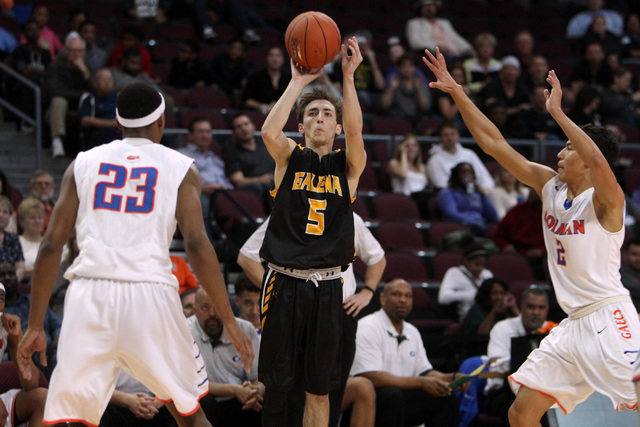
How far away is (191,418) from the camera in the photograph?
14.6 ft

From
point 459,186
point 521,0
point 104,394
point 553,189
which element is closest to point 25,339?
point 104,394

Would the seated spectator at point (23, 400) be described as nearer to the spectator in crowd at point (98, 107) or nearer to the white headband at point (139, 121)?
the white headband at point (139, 121)

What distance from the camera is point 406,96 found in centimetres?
1304

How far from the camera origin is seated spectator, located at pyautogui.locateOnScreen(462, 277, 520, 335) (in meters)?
8.43

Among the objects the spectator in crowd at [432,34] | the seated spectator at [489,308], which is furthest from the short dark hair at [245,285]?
the spectator in crowd at [432,34]

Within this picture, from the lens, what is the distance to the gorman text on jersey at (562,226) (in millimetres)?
5133

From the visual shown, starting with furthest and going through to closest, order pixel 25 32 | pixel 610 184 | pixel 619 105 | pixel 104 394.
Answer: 1. pixel 619 105
2. pixel 25 32
3. pixel 610 184
4. pixel 104 394

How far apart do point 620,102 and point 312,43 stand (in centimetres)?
966

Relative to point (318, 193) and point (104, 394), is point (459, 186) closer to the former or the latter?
point (318, 193)

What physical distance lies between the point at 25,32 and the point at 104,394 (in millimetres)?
8717

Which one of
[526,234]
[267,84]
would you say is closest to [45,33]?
[267,84]

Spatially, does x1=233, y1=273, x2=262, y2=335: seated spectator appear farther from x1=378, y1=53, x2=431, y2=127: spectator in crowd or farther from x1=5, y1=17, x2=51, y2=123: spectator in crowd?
x1=378, y1=53, x2=431, y2=127: spectator in crowd

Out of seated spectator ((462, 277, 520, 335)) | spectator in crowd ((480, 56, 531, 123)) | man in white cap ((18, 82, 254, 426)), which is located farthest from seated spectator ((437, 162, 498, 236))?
man in white cap ((18, 82, 254, 426))

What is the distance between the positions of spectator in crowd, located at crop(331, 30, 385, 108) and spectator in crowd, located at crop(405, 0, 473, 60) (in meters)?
1.52
